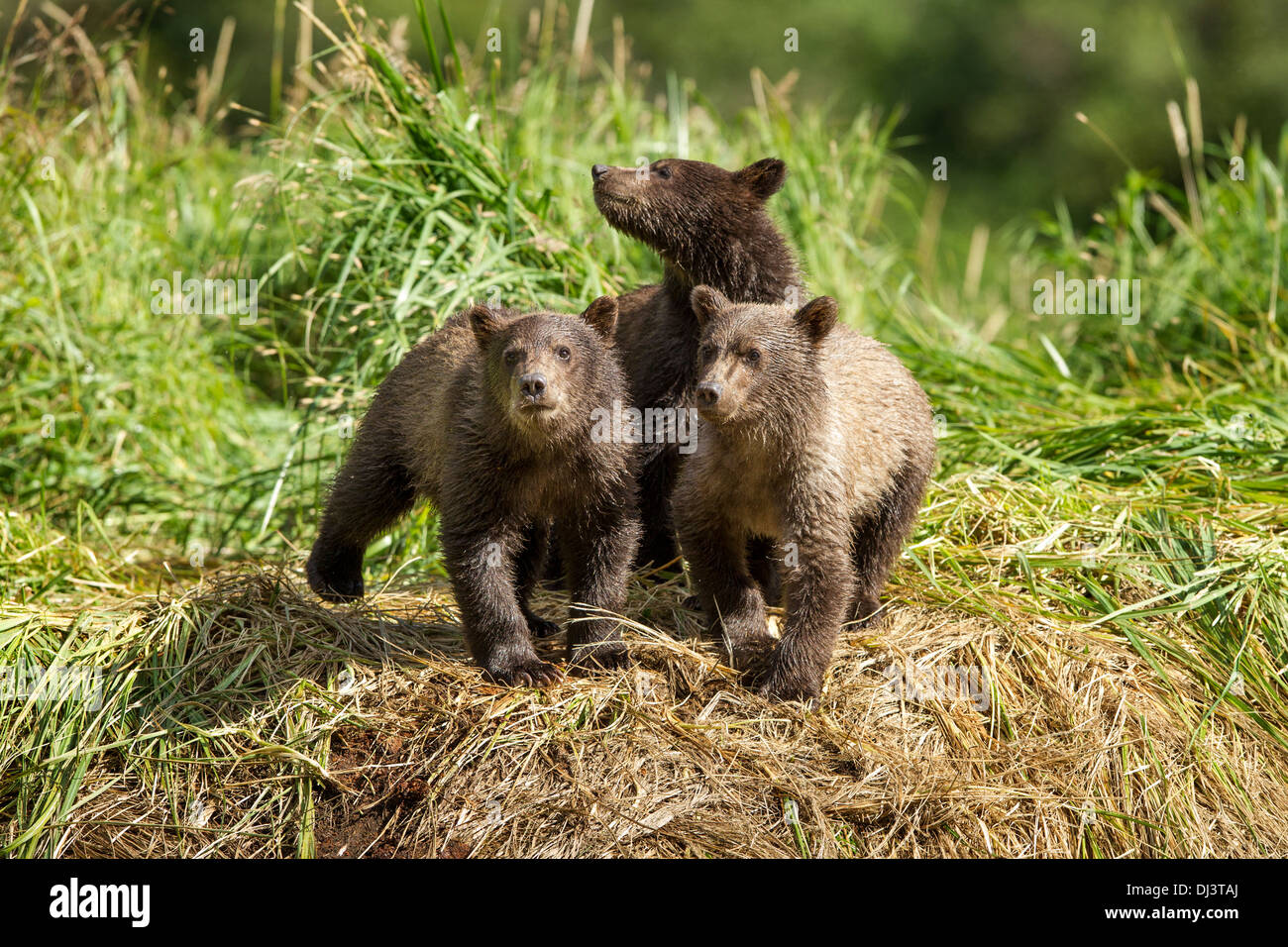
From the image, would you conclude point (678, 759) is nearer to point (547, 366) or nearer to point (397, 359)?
point (547, 366)

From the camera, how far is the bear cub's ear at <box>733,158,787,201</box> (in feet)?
16.4

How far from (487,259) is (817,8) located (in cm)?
1686

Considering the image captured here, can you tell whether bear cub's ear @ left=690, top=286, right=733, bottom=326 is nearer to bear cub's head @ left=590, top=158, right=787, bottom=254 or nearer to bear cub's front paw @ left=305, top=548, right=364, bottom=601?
bear cub's head @ left=590, top=158, right=787, bottom=254

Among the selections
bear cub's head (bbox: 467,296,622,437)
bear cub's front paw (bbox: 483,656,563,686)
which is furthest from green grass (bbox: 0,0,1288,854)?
bear cub's head (bbox: 467,296,622,437)

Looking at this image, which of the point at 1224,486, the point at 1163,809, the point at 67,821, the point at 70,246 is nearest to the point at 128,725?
the point at 67,821

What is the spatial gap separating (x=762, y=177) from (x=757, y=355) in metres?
1.28

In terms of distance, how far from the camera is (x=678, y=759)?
12.5ft

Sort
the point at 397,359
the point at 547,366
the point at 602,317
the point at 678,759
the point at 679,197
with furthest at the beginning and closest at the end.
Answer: the point at 397,359
the point at 679,197
the point at 602,317
the point at 547,366
the point at 678,759

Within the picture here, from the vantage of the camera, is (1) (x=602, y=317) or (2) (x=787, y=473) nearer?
(2) (x=787, y=473)

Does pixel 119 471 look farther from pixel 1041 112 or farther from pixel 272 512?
pixel 1041 112

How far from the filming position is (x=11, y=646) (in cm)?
424

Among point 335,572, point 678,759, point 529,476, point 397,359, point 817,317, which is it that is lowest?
point 335,572

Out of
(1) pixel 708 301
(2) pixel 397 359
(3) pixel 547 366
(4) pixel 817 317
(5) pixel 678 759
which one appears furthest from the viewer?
(2) pixel 397 359

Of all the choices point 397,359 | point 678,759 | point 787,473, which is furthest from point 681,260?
point 678,759
